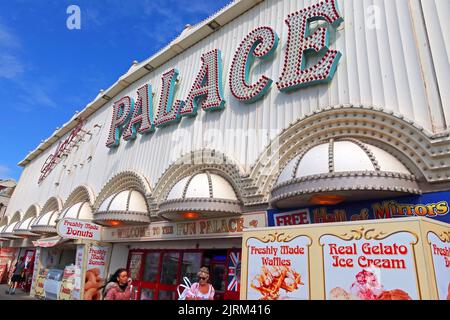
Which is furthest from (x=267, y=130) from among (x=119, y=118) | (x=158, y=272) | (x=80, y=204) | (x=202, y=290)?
(x=80, y=204)

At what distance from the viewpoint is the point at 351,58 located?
25.2 ft

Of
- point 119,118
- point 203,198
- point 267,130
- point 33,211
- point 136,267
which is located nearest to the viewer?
point 203,198

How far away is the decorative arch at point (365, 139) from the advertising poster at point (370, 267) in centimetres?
264

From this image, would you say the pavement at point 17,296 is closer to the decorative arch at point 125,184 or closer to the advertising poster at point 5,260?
the advertising poster at point 5,260

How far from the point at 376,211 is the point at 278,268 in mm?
2755

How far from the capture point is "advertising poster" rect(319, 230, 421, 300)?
11.7ft

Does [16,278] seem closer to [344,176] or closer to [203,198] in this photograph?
[203,198]

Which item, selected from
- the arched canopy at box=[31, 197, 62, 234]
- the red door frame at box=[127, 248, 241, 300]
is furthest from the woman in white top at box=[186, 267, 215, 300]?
the arched canopy at box=[31, 197, 62, 234]

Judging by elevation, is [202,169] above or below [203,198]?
above

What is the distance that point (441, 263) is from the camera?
377cm

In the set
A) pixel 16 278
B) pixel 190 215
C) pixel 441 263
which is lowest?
pixel 16 278

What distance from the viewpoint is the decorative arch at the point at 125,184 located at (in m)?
12.3

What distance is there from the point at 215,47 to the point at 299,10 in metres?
4.01

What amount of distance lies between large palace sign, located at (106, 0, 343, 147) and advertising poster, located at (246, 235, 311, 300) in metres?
4.84
